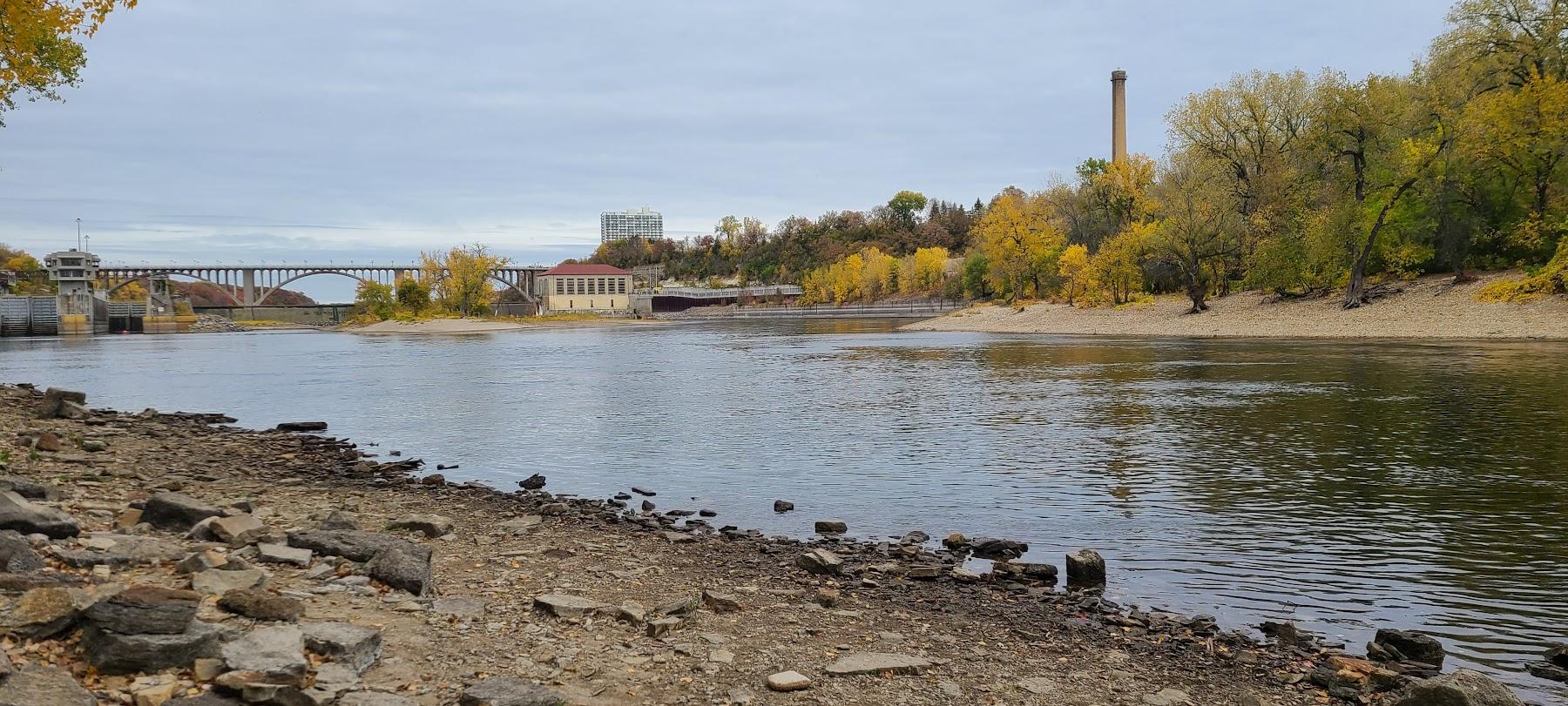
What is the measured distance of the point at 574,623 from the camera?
9.16 m

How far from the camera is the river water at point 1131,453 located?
11781 millimetres

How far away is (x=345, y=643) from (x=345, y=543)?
155 inches

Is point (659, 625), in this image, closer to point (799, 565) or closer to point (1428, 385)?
point (799, 565)

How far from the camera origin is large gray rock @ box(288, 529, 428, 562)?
1054cm

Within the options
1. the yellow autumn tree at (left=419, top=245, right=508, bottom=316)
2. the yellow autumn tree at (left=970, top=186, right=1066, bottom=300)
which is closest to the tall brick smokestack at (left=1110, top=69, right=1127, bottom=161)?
the yellow autumn tree at (left=970, top=186, right=1066, bottom=300)

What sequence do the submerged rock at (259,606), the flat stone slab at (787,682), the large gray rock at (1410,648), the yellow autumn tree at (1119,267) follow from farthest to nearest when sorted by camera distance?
the yellow autumn tree at (1119,267), the large gray rock at (1410,648), the submerged rock at (259,606), the flat stone slab at (787,682)

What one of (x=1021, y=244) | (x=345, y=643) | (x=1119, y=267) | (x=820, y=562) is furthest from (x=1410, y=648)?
(x=1021, y=244)

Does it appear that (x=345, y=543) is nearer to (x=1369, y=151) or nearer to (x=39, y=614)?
(x=39, y=614)

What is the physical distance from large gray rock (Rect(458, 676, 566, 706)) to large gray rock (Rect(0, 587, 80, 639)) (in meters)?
2.76

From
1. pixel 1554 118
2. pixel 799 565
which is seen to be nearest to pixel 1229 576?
pixel 799 565

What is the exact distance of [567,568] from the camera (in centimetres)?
1173

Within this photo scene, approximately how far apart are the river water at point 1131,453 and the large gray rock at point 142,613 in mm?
9347

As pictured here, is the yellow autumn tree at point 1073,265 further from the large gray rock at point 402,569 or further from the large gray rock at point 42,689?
the large gray rock at point 42,689

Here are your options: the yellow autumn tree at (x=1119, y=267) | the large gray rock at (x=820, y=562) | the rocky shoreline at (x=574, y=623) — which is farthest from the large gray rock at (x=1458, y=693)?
the yellow autumn tree at (x=1119, y=267)
